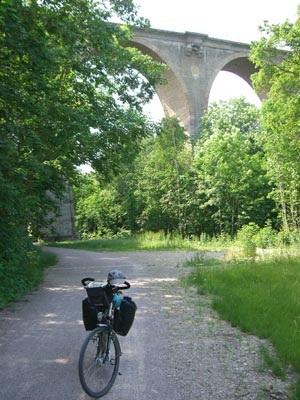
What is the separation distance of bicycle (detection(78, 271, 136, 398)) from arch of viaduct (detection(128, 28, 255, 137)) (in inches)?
1060

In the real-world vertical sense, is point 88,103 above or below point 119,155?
above

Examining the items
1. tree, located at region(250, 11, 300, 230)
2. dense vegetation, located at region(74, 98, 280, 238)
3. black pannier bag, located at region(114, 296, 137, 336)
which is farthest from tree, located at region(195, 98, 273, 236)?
black pannier bag, located at region(114, 296, 137, 336)

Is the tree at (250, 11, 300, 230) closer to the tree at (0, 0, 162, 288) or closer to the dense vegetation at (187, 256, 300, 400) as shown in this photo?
the tree at (0, 0, 162, 288)

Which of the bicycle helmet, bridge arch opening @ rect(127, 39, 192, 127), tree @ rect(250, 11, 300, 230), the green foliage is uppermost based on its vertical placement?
bridge arch opening @ rect(127, 39, 192, 127)

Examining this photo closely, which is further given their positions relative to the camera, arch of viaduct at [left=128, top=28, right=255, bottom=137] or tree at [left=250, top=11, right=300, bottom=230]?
arch of viaduct at [left=128, top=28, right=255, bottom=137]

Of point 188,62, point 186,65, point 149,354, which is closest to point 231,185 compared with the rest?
point 186,65

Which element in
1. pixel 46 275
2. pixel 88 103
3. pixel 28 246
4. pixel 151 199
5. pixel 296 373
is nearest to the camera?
pixel 296 373

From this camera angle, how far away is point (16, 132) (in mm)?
6801

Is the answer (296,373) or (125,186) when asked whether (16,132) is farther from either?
(125,186)

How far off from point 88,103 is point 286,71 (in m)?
7.32

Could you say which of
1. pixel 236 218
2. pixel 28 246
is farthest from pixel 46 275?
pixel 236 218

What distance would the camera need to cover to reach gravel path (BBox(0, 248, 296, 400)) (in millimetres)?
3434

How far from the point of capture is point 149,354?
4.29 metres

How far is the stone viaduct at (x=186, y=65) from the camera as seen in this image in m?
28.2
